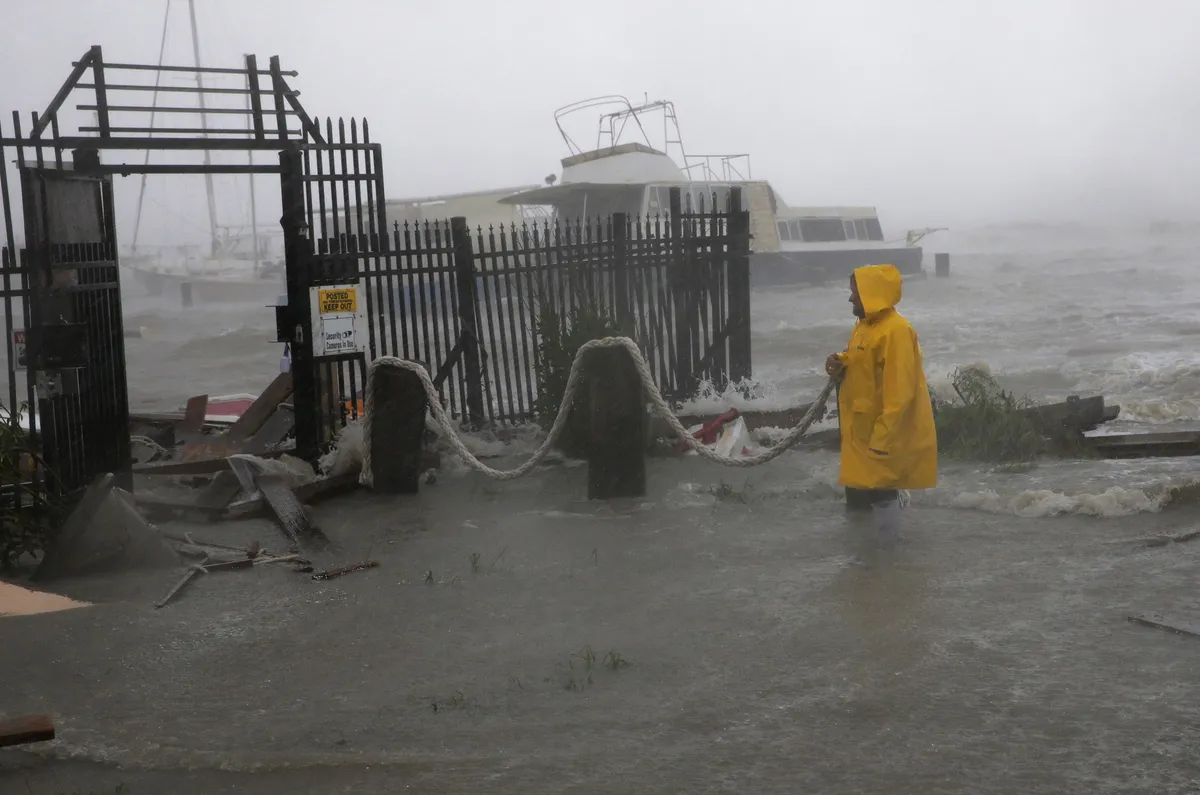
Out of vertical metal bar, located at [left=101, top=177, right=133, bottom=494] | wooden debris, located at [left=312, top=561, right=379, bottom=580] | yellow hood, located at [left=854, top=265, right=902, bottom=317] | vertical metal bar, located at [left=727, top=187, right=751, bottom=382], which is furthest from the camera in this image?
vertical metal bar, located at [left=727, top=187, right=751, bottom=382]

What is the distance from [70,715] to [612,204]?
3032 centimetres

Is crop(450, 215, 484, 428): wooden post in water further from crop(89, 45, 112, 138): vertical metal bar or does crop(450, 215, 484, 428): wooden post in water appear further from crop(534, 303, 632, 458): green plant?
crop(89, 45, 112, 138): vertical metal bar

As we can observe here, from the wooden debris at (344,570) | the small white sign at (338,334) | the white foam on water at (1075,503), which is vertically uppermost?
the small white sign at (338,334)

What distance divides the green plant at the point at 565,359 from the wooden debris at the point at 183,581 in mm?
3514

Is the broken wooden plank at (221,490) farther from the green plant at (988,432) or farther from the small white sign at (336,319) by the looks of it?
the green plant at (988,432)

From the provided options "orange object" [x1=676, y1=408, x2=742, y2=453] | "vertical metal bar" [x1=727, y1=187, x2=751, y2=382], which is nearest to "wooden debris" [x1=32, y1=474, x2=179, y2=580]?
"orange object" [x1=676, y1=408, x2=742, y2=453]

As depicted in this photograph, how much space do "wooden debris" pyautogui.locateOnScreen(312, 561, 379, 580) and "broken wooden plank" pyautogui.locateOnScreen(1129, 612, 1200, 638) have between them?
13.2ft

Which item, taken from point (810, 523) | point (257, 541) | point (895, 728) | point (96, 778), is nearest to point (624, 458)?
point (810, 523)

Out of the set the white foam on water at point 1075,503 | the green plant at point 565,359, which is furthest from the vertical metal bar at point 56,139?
the white foam on water at point 1075,503

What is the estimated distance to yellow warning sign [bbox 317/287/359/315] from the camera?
880 cm

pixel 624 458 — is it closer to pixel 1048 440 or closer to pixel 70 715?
pixel 1048 440

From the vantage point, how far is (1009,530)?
6.75m

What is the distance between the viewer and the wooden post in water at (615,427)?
25.7 ft

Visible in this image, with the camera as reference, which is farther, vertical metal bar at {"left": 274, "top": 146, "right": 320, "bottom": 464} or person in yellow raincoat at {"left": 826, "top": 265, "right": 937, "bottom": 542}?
vertical metal bar at {"left": 274, "top": 146, "right": 320, "bottom": 464}
